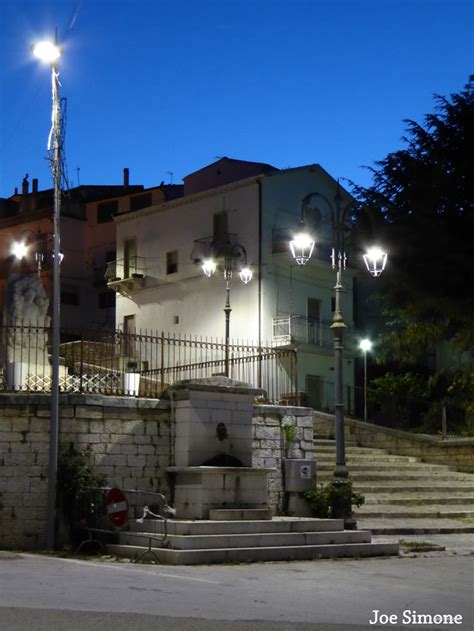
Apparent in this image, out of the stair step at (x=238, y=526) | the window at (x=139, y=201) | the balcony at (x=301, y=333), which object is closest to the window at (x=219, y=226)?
the balcony at (x=301, y=333)

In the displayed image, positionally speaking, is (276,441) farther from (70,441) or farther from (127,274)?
(127,274)

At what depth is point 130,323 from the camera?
42719mm

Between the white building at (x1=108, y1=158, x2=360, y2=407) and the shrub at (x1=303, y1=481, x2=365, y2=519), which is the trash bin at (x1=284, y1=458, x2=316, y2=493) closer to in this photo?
the shrub at (x1=303, y1=481, x2=365, y2=519)

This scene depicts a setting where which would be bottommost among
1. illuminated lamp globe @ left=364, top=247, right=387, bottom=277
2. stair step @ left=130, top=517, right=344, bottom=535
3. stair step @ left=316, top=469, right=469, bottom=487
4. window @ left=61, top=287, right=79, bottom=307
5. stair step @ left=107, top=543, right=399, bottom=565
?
stair step @ left=107, top=543, right=399, bottom=565

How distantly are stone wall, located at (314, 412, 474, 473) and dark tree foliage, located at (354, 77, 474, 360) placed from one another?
3231 mm

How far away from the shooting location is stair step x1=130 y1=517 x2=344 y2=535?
546 inches

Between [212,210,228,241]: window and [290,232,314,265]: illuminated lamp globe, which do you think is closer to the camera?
[290,232,314,265]: illuminated lamp globe

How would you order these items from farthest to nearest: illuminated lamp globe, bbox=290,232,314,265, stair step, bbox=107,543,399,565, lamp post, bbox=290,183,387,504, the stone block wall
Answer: the stone block wall
illuminated lamp globe, bbox=290,232,314,265
lamp post, bbox=290,183,387,504
stair step, bbox=107,543,399,565

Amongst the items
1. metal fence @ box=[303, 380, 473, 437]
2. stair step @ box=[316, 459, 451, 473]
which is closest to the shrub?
stair step @ box=[316, 459, 451, 473]

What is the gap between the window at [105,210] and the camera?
51.5 meters

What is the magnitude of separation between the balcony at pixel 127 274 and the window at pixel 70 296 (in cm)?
734

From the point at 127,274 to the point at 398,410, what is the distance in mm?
14386

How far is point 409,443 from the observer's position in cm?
2589

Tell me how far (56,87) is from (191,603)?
9615 millimetres
